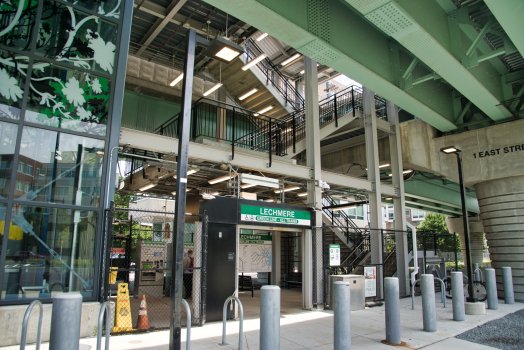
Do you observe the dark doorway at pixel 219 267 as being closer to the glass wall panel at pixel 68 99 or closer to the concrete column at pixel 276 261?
the glass wall panel at pixel 68 99

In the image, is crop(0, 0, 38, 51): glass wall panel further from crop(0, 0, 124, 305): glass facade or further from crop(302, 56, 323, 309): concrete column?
crop(302, 56, 323, 309): concrete column

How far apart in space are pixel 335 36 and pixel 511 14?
3.82m

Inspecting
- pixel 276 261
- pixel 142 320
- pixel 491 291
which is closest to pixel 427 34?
pixel 491 291

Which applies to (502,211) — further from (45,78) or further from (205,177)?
(45,78)

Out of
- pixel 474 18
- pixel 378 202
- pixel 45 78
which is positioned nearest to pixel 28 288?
pixel 45 78

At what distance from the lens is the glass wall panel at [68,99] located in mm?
8211

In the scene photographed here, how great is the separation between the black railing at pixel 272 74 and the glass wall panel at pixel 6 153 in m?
11.0

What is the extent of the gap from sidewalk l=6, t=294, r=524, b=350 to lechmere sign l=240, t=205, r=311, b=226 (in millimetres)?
2930

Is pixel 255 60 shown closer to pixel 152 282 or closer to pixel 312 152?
pixel 312 152

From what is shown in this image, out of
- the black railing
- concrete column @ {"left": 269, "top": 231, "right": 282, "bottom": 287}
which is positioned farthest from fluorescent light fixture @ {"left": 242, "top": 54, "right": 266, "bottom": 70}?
concrete column @ {"left": 269, "top": 231, "right": 282, "bottom": 287}

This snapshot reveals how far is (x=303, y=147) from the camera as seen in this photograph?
1445 centimetres

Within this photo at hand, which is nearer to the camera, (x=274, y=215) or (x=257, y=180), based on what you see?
(x=274, y=215)

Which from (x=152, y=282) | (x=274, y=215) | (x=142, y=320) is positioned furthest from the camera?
(x=152, y=282)

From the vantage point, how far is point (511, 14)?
7883 millimetres
